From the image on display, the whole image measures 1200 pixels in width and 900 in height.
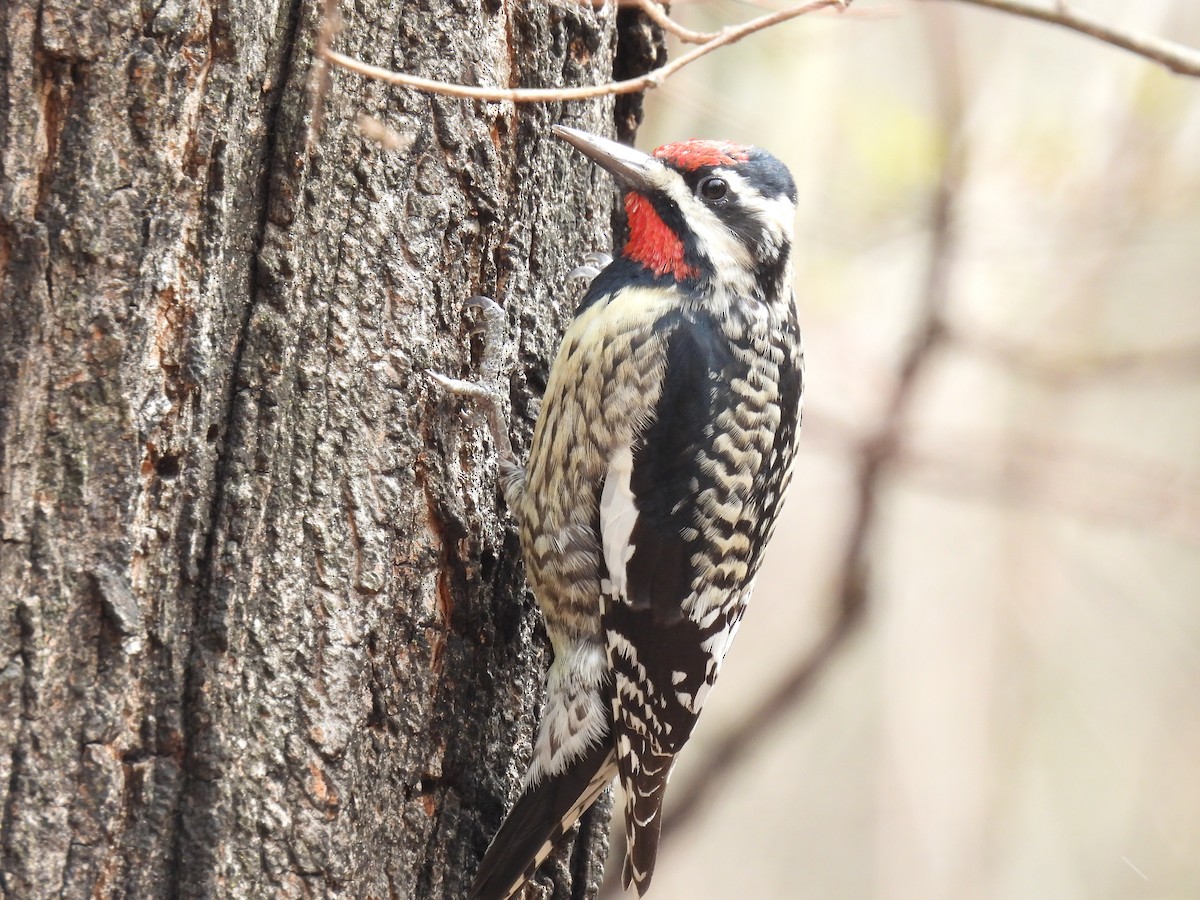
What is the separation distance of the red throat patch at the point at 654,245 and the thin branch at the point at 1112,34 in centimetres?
78

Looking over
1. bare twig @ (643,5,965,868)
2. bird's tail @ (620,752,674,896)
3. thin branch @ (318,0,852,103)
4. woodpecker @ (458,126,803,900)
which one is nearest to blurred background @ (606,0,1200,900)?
bare twig @ (643,5,965,868)

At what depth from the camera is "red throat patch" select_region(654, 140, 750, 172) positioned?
2.60 m

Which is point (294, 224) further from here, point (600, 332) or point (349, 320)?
point (600, 332)

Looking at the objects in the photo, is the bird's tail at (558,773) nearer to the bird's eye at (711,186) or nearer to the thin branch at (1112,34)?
the bird's eye at (711,186)

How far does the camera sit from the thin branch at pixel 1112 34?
2.06 m

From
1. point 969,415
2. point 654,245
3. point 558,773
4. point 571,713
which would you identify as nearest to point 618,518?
point 571,713

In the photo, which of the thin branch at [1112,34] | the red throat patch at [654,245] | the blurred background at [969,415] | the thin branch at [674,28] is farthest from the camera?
the blurred background at [969,415]

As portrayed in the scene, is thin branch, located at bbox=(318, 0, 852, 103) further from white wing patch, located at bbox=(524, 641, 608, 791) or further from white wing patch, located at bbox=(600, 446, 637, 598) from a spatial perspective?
white wing patch, located at bbox=(524, 641, 608, 791)

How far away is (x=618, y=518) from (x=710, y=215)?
2.34 feet

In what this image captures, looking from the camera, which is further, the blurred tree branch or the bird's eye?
the blurred tree branch

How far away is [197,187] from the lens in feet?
5.80

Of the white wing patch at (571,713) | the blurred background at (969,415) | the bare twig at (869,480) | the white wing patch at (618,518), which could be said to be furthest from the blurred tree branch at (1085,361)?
the white wing patch at (571,713)

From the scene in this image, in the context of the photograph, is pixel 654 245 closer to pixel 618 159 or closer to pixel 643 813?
pixel 618 159

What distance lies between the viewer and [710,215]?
2588 mm
